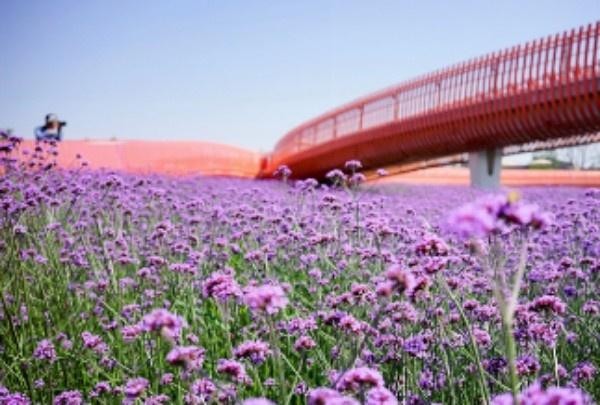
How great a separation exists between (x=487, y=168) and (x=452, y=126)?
2.02 m

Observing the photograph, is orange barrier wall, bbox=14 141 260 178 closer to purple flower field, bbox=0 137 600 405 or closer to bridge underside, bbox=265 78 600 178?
bridge underside, bbox=265 78 600 178

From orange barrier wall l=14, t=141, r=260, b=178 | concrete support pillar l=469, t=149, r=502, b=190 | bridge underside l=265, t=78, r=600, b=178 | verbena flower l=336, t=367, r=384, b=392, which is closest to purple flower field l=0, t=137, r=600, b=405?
verbena flower l=336, t=367, r=384, b=392

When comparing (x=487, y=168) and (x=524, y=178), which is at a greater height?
(x=524, y=178)

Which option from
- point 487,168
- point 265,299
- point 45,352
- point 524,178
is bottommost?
point 45,352

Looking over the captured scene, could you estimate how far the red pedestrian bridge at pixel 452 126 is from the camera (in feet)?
39.3

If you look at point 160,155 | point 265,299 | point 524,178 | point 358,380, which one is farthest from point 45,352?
point 524,178

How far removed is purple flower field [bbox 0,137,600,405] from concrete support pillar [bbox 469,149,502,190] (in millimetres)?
9866

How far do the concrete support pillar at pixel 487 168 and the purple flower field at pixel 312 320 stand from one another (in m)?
9.87

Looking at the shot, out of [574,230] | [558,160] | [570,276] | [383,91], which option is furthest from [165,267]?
[558,160]

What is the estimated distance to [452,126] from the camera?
14078 mm

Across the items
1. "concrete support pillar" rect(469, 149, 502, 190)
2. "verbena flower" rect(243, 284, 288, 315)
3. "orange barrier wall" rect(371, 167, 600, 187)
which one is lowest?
"verbena flower" rect(243, 284, 288, 315)

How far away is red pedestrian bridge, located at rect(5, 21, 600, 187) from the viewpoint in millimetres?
Answer: 11977

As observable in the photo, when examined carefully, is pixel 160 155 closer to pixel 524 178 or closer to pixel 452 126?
pixel 452 126

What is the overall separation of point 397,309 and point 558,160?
5525 centimetres
